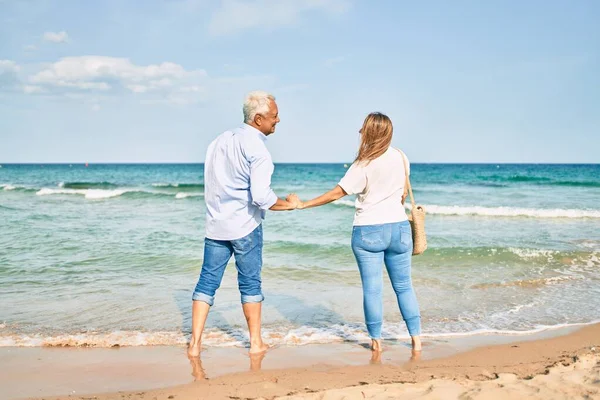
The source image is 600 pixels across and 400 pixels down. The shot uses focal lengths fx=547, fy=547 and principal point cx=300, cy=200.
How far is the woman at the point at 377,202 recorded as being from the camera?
4.17 metres

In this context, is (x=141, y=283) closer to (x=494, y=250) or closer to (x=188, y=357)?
(x=188, y=357)

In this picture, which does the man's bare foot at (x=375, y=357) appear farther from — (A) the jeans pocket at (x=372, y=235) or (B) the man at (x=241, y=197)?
(B) the man at (x=241, y=197)

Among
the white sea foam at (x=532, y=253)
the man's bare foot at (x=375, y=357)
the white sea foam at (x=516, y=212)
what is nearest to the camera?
the man's bare foot at (x=375, y=357)

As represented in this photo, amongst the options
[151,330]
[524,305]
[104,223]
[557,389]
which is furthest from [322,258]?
[104,223]

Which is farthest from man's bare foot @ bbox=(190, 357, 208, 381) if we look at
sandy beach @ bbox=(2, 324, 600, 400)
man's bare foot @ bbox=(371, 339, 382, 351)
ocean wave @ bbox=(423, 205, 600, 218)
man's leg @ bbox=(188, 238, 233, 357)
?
ocean wave @ bbox=(423, 205, 600, 218)

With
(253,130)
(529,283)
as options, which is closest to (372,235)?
(253,130)

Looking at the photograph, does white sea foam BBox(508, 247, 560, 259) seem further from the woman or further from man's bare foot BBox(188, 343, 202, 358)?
man's bare foot BBox(188, 343, 202, 358)

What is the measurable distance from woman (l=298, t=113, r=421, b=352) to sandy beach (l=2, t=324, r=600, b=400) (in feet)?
2.20

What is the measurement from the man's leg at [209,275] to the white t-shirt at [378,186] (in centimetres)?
109

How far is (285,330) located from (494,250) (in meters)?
5.90

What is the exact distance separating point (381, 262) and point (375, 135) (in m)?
1.01

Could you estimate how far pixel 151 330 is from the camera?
17.9 ft

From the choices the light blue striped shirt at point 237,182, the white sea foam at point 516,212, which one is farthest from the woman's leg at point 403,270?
the white sea foam at point 516,212

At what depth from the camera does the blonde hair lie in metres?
4.13
